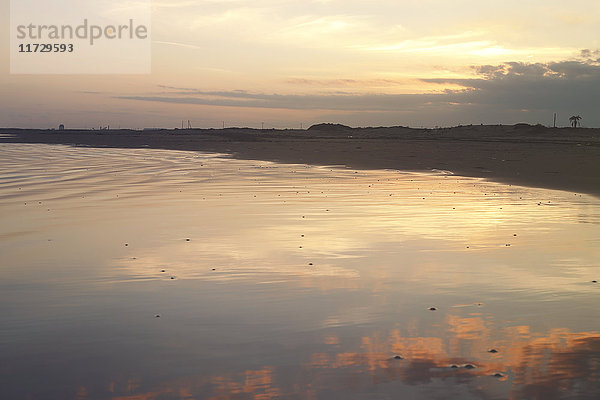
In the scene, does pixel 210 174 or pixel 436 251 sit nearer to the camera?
pixel 436 251

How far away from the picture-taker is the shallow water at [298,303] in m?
5.69

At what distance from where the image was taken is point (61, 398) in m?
5.27

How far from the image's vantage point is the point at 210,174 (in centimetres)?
3109

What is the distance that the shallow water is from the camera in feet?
18.7

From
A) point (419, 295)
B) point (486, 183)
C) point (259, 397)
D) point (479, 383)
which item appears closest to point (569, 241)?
point (419, 295)

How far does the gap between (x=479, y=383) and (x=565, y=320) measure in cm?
240

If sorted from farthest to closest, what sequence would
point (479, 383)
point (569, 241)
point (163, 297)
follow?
1. point (569, 241)
2. point (163, 297)
3. point (479, 383)

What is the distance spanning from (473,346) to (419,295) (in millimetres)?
2014

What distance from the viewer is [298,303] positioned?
26.7 feet

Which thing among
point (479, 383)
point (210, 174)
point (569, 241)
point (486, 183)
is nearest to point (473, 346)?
point (479, 383)

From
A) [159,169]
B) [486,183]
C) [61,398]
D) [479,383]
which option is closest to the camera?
[61,398]

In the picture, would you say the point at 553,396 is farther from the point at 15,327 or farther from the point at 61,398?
the point at 15,327

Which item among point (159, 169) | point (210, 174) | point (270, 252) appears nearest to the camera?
point (270, 252)

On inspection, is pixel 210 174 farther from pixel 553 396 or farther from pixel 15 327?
pixel 553 396
